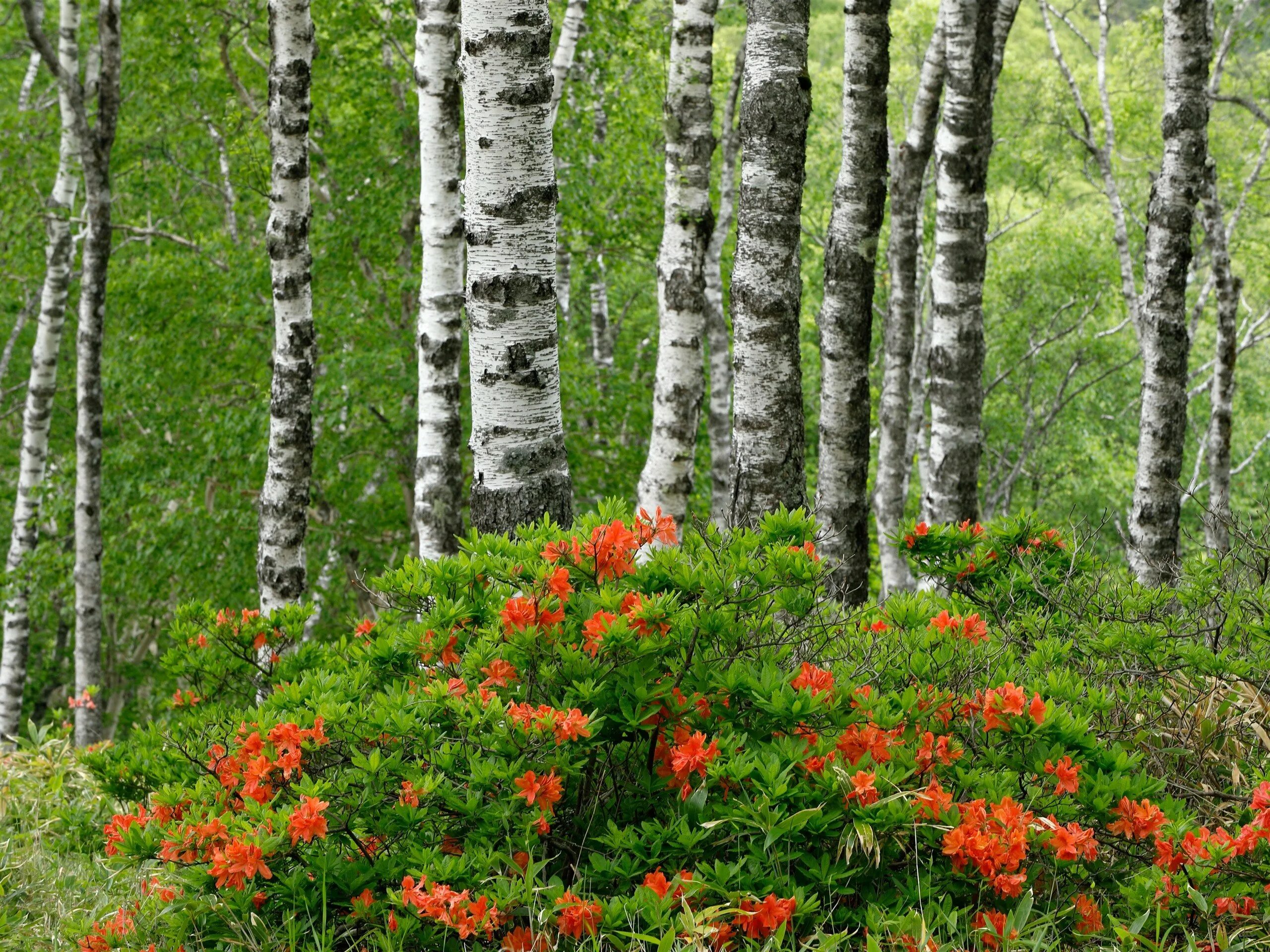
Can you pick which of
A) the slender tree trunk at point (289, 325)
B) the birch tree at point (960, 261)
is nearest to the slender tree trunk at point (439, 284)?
the slender tree trunk at point (289, 325)

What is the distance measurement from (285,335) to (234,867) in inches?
220

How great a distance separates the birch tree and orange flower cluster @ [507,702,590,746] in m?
4.66

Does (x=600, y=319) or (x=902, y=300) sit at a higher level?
(x=600, y=319)

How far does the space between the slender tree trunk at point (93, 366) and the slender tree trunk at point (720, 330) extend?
21.6 feet

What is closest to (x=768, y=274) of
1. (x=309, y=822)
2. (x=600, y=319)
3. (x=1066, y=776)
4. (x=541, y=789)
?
(x=1066, y=776)

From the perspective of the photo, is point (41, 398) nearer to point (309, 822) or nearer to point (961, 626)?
point (309, 822)

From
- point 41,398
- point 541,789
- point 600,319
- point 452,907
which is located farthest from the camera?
point 600,319

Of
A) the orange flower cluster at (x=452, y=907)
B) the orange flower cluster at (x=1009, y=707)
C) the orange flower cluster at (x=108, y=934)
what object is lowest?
the orange flower cluster at (x=108, y=934)

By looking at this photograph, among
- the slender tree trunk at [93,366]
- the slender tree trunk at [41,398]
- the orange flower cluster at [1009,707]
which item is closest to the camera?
the orange flower cluster at [1009,707]

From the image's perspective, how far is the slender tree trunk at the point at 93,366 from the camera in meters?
9.99

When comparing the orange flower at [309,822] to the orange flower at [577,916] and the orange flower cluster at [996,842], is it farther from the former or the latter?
the orange flower cluster at [996,842]

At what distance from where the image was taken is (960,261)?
6.83 m

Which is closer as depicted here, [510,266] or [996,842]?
[996,842]

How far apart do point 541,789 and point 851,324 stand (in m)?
4.24
